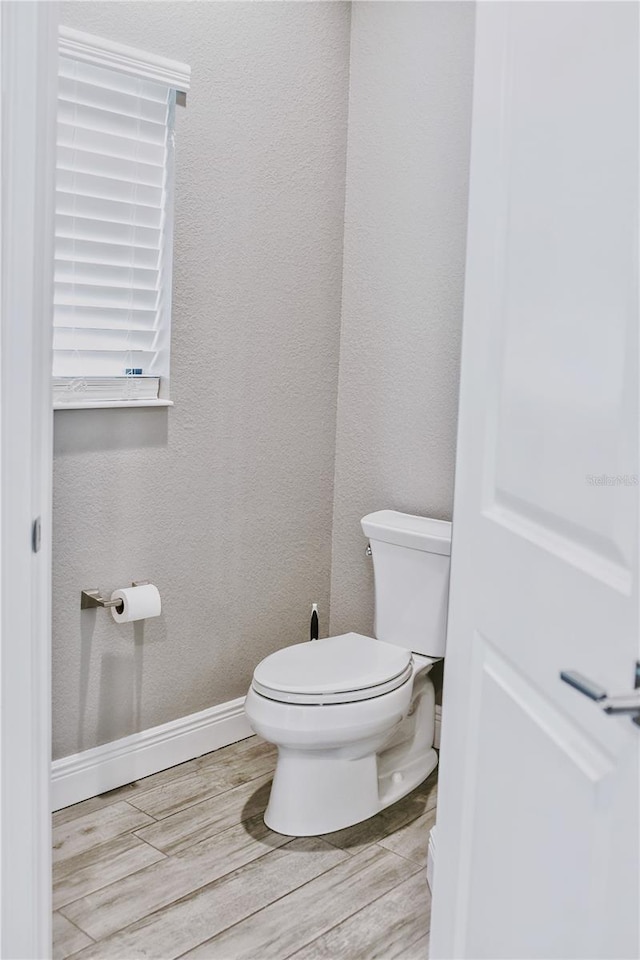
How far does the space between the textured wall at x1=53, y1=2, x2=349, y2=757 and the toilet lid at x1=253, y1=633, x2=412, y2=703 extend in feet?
1.30

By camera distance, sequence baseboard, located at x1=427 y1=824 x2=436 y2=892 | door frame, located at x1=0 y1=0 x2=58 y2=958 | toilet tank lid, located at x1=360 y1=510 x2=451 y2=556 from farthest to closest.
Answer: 1. toilet tank lid, located at x1=360 y1=510 x2=451 y2=556
2. baseboard, located at x1=427 y1=824 x2=436 y2=892
3. door frame, located at x1=0 y1=0 x2=58 y2=958

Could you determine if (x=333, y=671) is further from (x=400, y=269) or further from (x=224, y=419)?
(x=400, y=269)

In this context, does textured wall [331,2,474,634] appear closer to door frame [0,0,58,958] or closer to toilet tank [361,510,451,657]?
toilet tank [361,510,451,657]

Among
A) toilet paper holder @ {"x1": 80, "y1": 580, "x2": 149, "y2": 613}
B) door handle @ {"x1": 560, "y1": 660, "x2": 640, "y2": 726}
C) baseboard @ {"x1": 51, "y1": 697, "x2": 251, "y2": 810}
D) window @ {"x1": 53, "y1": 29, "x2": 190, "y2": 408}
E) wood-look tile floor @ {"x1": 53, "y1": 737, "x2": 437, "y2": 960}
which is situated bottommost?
wood-look tile floor @ {"x1": 53, "y1": 737, "x2": 437, "y2": 960}

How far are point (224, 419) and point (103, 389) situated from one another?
43cm

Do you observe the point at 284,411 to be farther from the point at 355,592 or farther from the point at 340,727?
the point at 340,727

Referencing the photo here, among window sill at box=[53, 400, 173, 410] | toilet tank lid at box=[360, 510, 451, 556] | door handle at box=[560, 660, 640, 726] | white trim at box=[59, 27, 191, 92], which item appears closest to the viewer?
door handle at box=[560, 660, 640, 726]

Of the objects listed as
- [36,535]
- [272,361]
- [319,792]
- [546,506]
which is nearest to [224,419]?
[272,361]

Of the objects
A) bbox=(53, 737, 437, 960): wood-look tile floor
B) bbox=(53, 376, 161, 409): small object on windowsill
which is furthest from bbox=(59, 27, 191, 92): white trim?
bbox=(53, 737, 437, 960): wood-look tile floor

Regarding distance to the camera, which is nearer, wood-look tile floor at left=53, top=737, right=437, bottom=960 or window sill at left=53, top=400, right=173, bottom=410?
wood-look tile floor at left=53, top=737, right=437, bottom=960

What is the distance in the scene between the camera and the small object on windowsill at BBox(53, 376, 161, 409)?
241 centimetres

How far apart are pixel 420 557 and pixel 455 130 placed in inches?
49.5

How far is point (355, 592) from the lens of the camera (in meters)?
3.14

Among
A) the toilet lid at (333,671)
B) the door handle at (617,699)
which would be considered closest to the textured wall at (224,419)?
the toilet lid at (333,671)
